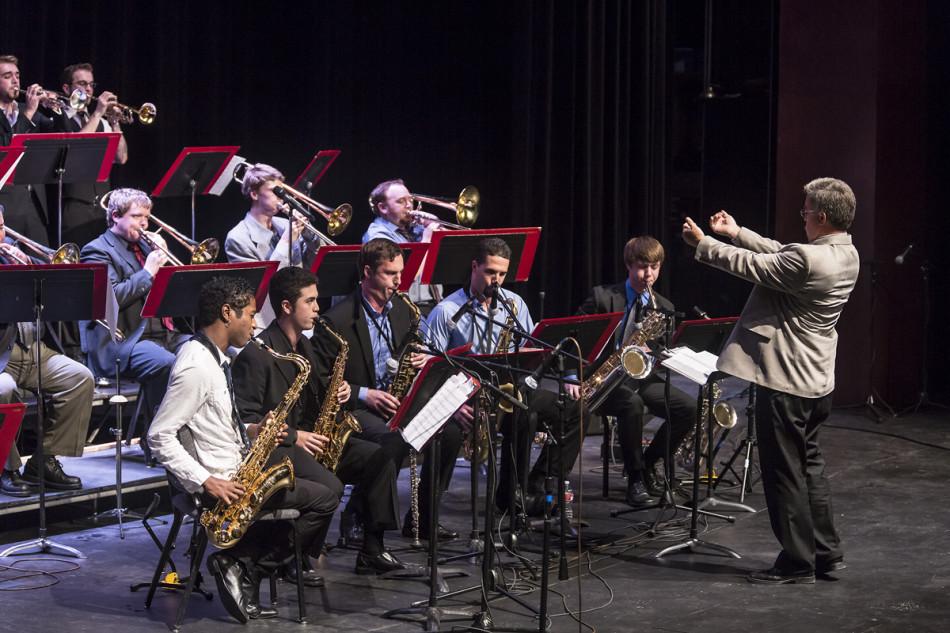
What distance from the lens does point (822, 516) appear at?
5.82 meters

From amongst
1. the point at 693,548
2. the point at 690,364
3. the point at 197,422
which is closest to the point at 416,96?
the point at 690,364

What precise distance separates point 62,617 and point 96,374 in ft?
7.63

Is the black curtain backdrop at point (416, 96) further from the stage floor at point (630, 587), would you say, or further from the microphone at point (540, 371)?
the microphone at point (540, 371)

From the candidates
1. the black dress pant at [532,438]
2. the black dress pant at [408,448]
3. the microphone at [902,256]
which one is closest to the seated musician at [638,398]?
the black dress pant at [532,438]

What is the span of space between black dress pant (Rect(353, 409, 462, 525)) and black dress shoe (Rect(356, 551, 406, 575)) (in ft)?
1.37

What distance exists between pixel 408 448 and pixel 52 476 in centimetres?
203

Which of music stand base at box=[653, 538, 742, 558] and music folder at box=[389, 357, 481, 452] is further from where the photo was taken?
music stand base at box=[653, 538, 742, 558]

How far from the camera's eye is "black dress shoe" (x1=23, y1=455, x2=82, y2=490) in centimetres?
664

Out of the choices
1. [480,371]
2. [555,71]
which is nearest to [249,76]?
[555,71]

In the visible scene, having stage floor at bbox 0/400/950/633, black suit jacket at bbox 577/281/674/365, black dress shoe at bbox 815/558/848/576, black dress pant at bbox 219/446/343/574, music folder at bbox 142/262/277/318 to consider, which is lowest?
stage floor at bbox 0/400/950/633

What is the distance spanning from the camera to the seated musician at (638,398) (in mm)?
7219

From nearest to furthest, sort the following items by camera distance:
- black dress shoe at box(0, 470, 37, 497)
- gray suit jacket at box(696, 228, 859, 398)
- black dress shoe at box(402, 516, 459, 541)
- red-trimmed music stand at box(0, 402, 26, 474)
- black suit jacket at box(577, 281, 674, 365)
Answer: red-trimmed music stand at box(0, 402, 26, 474), gray suit jacket at box(696, 228, 859, 398), black dress shoe at box(402, 516, 459, 541), black dress shoe at box(0, 470, 37, 497), black suit jacket at box(577, 281, 674, 365)

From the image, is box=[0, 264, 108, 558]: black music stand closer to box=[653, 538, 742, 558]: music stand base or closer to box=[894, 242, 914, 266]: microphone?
box=[653, 538, 742, 558]: music stand base

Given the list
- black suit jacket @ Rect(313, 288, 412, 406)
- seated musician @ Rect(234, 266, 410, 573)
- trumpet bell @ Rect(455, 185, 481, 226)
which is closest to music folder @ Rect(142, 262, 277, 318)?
black suit jacket @ Rect(313, 288, 412, 406)
